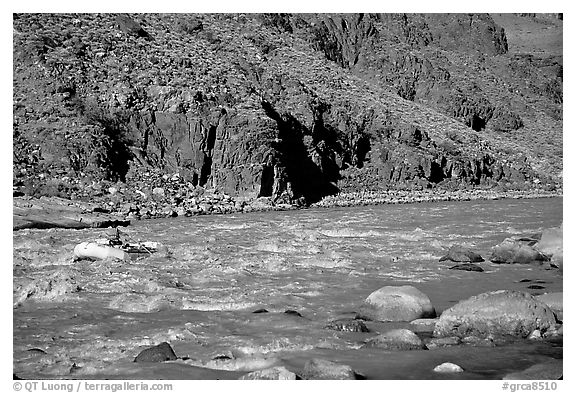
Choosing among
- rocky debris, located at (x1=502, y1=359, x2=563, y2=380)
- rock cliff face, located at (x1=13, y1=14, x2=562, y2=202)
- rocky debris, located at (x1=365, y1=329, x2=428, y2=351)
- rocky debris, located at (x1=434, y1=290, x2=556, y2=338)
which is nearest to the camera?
rocky debris, located at (x1=502, y1=359, x2=563, y2=380)

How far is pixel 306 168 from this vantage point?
43.0 meters

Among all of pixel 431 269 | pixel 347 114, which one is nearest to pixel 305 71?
pixel 347 114

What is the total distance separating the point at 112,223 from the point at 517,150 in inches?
1742

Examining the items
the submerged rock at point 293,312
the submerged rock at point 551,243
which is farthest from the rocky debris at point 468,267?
the submerged rock at point 293,312

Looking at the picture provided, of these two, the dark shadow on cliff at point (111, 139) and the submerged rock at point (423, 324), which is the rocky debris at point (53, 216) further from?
the submerged rock at point (423, 324)

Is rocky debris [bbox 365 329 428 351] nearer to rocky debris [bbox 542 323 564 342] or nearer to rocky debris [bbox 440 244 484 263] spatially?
rocky debris [bbox 542 323 564 342]

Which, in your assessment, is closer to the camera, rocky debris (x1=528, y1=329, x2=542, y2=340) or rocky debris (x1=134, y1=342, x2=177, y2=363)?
rocky debris (x1=134, y1=342, x2=177, y2=363)

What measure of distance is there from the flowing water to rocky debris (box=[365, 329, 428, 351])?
4.2 inches

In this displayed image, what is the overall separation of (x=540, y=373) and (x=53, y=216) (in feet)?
54.4

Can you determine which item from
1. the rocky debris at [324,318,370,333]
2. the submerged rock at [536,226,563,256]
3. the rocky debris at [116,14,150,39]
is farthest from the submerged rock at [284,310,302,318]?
the rocky debris at [116,14,150,39]

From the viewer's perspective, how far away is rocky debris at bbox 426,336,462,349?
22.5ft

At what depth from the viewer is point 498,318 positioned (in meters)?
7.27

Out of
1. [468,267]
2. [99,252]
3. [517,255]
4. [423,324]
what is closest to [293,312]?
[423,324]
